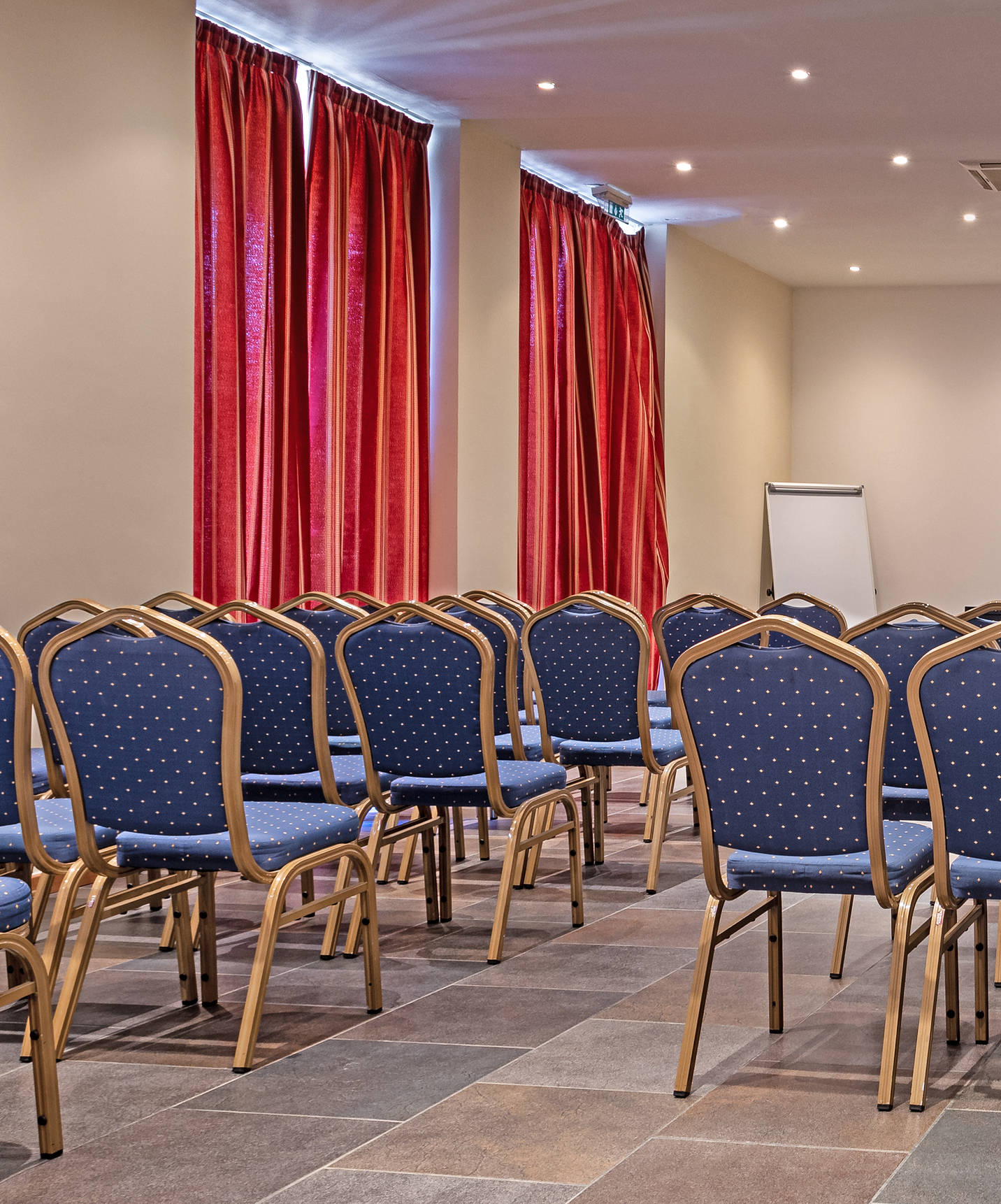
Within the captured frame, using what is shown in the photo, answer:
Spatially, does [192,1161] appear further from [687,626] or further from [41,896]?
[687,626]

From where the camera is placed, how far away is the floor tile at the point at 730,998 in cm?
303

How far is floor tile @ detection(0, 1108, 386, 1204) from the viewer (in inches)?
84.0

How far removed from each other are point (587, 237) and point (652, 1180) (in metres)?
8.51

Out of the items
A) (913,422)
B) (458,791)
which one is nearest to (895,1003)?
(458,791)

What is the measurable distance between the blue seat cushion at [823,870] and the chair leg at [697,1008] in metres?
0.08

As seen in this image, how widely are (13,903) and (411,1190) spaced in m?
0.78

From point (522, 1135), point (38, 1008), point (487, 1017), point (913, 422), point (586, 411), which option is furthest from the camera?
point (913, 422)

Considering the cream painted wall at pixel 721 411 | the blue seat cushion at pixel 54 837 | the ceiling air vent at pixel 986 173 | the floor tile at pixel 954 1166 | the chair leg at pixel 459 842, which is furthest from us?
the cream painted wall at pixel 721 411

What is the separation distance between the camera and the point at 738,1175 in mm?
2188

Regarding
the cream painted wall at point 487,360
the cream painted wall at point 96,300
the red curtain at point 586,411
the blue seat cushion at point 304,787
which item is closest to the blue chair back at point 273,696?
the blue seat cushion at point 304,787

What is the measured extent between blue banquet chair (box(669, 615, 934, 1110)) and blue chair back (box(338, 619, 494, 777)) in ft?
2.99

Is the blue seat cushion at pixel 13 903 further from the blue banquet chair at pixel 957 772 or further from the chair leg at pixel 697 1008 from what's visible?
the blue banquet chair at pixel 957 772

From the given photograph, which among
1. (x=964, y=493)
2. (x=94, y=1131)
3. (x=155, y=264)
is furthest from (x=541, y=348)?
(x=94, y=1131)

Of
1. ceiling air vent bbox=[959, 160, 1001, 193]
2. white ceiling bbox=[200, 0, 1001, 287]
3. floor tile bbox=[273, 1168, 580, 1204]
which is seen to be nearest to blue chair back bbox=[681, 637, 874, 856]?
floor tile bbox=[273, 1168, 580, 1204]
